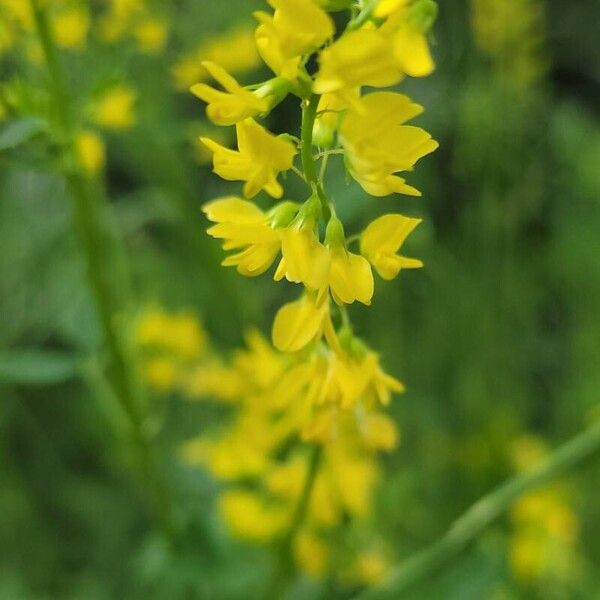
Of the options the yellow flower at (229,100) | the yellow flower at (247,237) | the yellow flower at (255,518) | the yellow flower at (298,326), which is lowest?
the yellow flower at (255,518)

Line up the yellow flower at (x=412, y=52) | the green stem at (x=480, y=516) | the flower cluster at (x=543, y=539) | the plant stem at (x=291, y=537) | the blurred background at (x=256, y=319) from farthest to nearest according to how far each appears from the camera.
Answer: the flower cluster at (x=543, y=539), the blurred background at (x=256, y=319), the green stem at (x=480, y=516), the plant stem at (x=291, y=537), the yellow flower at (x=412, y=52)

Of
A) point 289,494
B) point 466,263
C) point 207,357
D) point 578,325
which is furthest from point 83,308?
point 578,325

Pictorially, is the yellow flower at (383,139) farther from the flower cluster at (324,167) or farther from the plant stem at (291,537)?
the plant stem at (291,537)

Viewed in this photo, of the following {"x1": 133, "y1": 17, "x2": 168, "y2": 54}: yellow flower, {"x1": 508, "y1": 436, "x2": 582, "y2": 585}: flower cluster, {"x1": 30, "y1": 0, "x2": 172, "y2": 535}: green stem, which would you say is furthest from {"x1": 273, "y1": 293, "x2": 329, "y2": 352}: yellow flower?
{"x1": 508, "y1": 436, "x2": 582, "y2": 585}: flower cluster

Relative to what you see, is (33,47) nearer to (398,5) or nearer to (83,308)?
(83,308)

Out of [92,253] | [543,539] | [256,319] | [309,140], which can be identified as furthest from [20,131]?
[543,539]

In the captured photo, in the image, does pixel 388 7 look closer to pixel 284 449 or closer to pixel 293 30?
pixel 293 30

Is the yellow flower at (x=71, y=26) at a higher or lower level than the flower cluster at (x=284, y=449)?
higher

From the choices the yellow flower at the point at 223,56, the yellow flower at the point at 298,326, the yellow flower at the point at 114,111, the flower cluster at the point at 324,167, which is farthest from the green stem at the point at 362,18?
the yellow flower at the point at 223,56

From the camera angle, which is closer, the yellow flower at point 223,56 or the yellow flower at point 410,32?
the yellow flower at point 410,32
